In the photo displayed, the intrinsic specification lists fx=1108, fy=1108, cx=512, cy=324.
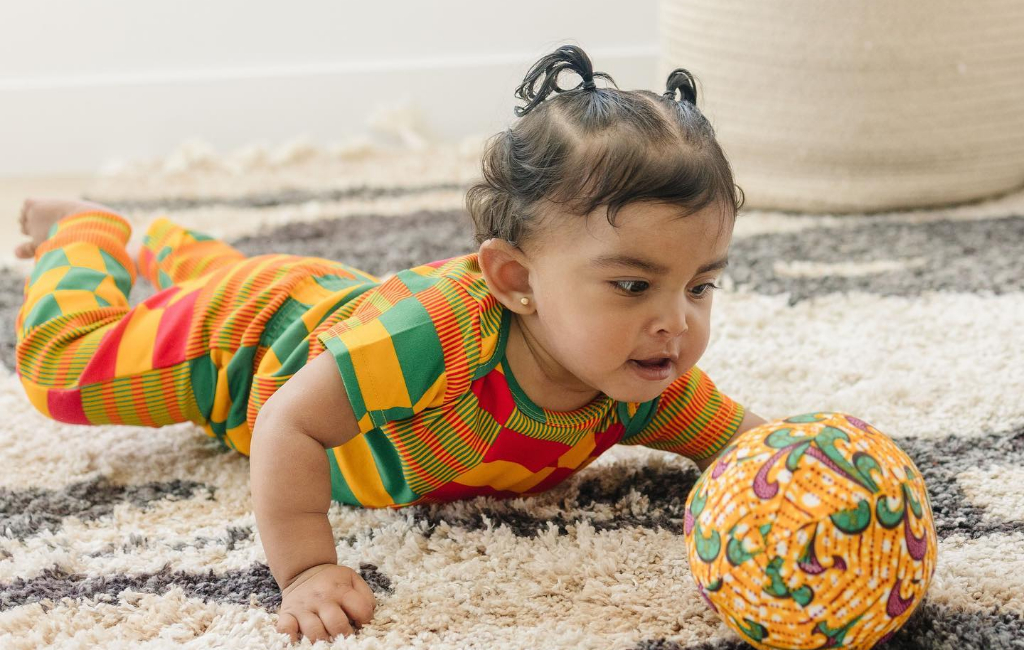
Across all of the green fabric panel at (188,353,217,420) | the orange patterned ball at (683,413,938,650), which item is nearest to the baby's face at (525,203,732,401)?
the orange patterned ball at (683,413,938,650)

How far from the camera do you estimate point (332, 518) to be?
0.96 meters

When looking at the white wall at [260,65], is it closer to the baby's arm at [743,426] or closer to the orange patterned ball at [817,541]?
the baby's arm at [743,426]

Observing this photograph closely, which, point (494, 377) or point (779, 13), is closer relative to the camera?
point (494, 377)

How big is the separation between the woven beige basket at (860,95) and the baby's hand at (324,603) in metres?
1.14

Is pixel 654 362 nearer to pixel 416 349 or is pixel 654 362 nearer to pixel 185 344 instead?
A: pixel 416 349

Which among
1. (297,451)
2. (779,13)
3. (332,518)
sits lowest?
(332,518)

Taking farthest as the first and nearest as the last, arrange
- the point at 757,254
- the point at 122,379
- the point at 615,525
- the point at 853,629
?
the point at 757,254 < the point at 122,379 < the point at 615,525 < the point at 853,629

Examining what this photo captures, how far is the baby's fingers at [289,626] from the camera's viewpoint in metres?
0.77

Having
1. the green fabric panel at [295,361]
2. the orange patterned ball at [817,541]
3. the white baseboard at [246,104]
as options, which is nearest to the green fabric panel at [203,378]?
the green fabric panel at [295,361]

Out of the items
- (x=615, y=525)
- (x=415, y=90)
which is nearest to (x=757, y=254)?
(x=615, y=525)

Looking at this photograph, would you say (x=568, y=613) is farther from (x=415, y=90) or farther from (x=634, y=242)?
(x=415, y=90)

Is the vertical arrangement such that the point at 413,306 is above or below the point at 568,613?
above

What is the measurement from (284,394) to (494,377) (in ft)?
0.54

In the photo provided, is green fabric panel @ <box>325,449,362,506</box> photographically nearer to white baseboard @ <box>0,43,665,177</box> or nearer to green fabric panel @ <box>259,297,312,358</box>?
green fabric panel @ <box>259,297,312,358</box>
